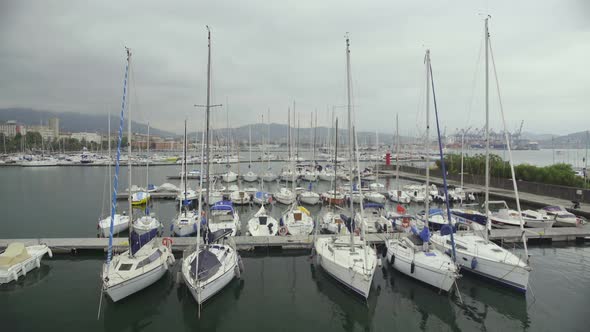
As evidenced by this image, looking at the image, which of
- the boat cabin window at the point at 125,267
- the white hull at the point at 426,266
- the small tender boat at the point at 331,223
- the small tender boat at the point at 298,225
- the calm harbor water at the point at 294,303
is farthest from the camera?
the small tender boat at the point at 331,223

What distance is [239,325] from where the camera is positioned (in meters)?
12.5

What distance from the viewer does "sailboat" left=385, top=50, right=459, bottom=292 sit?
47.0 feet

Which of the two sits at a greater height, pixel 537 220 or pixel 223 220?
pixel 223 220

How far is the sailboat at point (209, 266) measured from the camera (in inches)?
512

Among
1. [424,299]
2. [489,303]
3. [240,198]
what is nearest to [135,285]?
[424,299]

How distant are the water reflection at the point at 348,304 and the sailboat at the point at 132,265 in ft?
26.6

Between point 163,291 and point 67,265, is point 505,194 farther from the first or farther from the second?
point 67,265

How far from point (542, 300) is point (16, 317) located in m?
23.3

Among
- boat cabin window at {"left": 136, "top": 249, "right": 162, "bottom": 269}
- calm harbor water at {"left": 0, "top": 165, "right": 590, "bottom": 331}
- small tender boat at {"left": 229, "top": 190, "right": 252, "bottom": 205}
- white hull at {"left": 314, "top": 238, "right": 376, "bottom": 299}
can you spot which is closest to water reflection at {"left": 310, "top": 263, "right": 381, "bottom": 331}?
calm harbor water at {"left": 0, "top": 165, "right": 590, "bottom": 331}

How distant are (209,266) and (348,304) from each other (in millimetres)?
6625

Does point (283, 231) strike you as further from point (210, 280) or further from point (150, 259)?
point (150, 259)

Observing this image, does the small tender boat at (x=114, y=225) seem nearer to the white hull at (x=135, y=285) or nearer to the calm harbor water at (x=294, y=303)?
the calm harbor water at (x=294, y=303)

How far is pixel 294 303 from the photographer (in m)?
14.2

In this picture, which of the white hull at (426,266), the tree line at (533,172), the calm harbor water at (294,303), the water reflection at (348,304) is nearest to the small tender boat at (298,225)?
the calm harbor water at (294,303)
